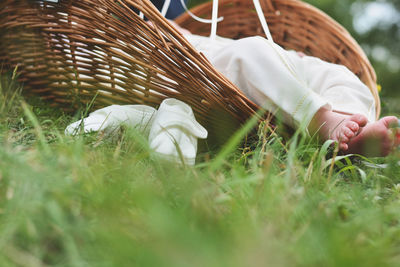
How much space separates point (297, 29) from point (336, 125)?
30.8 inches

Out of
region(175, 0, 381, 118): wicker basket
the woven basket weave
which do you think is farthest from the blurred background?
the woven basket weave

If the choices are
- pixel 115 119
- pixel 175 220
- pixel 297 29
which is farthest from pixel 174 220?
pixel 297 29

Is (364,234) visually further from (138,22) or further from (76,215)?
(138,22)

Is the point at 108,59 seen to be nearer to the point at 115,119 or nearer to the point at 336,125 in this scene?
the point at 115,119

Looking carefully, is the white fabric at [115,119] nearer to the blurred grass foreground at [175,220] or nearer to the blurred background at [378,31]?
the blurred grass foreground at [175,220]

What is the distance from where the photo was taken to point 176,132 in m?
0.72

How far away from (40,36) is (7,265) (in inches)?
30.7

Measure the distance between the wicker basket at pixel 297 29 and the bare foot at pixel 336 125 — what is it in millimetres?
373

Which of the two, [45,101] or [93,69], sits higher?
[93,69]

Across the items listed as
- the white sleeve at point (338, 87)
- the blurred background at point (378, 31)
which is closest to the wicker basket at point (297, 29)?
the white sleeve at point (338, 87)

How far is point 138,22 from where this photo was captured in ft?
2.46

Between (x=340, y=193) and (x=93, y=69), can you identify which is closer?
(x=340, y=193)

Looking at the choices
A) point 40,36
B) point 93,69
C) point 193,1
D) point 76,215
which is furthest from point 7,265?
point 193,1

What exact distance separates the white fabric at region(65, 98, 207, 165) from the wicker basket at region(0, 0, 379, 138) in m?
0.05
